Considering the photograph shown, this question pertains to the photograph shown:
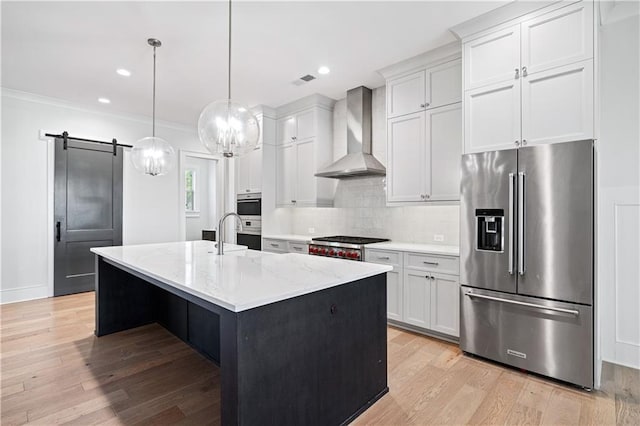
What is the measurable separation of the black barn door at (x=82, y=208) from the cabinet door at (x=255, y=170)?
2097mm

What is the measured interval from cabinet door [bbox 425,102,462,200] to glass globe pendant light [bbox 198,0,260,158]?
1.91m

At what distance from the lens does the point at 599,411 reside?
1995 mm

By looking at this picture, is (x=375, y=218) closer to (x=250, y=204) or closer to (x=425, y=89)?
(x=425, y=89)

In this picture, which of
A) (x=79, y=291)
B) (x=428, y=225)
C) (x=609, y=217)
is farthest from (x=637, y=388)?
(x=79, y=291)

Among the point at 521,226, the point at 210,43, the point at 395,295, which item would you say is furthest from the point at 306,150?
the point at 521,226

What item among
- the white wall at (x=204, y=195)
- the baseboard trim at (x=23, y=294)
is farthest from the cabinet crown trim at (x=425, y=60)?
the white wall at (x=204, y=195)

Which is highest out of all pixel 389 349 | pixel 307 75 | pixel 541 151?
pixel 307 75

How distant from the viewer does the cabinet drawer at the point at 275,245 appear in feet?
15.0

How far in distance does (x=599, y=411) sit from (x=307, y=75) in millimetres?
3822

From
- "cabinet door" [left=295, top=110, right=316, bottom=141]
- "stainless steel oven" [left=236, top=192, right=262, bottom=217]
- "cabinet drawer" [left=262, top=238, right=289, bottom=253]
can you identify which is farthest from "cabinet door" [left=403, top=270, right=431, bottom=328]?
"stainless steel oven" [left=236, top=192, right=262, bottom=217]

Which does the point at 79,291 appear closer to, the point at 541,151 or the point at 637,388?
the point at 541,151

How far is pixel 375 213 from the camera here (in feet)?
14.0

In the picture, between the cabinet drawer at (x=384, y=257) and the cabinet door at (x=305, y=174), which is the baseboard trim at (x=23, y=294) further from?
the cabinet drawer at (x=384, y=257)

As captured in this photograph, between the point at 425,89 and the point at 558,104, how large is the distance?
4.20 ft
